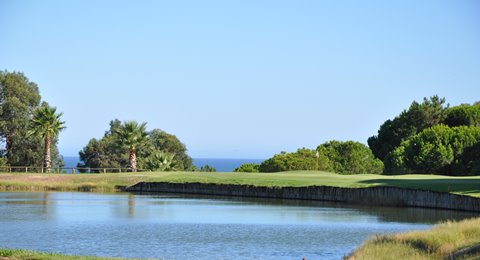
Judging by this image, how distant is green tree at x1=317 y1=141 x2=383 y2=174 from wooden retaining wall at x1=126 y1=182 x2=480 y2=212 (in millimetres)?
36548

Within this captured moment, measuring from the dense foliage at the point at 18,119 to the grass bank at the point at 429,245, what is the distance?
240 feet

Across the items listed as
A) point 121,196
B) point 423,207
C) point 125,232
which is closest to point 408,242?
point 125,232

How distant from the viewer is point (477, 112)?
102 meters

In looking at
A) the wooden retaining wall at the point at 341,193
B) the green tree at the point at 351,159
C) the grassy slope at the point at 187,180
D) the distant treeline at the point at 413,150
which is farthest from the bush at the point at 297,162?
the wooden retaining wall at the point at 341,193

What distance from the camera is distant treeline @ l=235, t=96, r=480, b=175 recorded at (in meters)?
86.0

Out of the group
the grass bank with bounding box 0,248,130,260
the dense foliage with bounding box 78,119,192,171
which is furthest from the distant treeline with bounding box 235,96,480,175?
the grass bank with bounding box 0,248,130,260

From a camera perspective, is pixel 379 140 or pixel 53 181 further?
pixel 379 140

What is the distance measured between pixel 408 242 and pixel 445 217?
1913cm

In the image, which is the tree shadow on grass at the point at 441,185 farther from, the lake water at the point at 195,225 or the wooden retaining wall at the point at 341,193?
the lake water at the point at 195,225

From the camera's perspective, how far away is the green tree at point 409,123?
363 ft

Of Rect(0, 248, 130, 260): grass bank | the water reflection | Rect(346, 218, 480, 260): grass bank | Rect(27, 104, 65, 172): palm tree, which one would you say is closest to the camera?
Rect(0, 248, 130, 260): grass bank

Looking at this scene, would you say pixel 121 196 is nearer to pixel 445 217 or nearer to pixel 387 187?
pixel 387 187

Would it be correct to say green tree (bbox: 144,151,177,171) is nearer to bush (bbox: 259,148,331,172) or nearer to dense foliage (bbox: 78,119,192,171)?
dense foliage (bbox: 78,119,192,171)

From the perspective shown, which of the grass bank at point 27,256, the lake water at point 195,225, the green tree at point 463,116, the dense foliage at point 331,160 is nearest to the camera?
the grass bank at point 27,256
